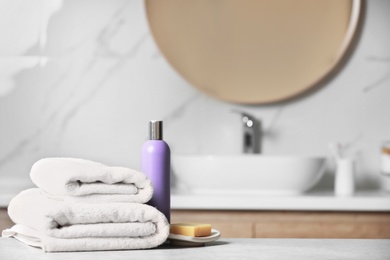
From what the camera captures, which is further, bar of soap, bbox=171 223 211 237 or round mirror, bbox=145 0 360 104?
round mirror, bbox=145 0 360 104

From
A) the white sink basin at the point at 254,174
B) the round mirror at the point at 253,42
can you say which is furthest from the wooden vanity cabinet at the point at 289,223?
the round mirror at the point at 253,42

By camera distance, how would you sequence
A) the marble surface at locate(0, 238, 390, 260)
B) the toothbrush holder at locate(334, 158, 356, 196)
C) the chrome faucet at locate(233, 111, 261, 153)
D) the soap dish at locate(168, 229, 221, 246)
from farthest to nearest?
1. the chrome faucet at locate(233, 111, 261, 153)
2. the toothbrush holder at locate(334, 158, 356, 196)
3. the soap dish at locate(168, 229, 221, 246)
4. the marble surface at locate(0, 238, 390, 260)

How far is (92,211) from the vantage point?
117cm

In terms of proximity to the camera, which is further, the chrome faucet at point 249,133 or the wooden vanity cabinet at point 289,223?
the chrome faucet at point 249,133

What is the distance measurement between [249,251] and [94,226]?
27 cm

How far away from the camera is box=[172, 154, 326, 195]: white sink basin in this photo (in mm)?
2383

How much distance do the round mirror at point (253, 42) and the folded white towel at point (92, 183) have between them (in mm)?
1555

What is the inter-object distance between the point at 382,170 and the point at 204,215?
0.79 meters

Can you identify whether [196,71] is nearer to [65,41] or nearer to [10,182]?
[65,41]

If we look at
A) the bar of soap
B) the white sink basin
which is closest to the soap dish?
the bar of soap

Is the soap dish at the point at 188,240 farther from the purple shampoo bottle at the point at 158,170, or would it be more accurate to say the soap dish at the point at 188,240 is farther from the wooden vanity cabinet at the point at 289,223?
the wooden vanity cabinet at the point at 289,223

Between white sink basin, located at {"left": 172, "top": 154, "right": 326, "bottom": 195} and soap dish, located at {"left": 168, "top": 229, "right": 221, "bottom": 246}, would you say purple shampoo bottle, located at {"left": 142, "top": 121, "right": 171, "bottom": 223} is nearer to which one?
soap dish, located at {"left": 168, "top": 229, "right": 221, "bottom": 246}

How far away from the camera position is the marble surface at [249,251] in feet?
3.67

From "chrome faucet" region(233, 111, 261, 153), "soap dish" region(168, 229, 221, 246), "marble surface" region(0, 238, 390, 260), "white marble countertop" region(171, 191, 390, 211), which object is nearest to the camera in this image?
"marble surface" region(0, 238, 390, 260)
